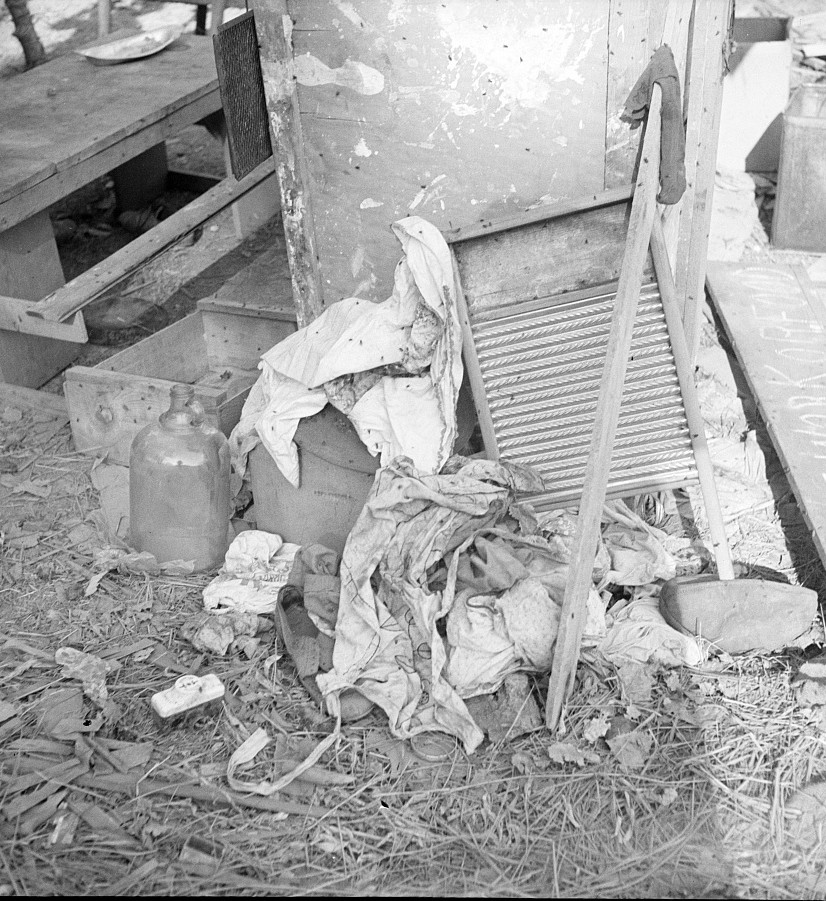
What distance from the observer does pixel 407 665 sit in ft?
10.1

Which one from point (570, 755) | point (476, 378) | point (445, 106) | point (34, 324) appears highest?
point (445, 106)

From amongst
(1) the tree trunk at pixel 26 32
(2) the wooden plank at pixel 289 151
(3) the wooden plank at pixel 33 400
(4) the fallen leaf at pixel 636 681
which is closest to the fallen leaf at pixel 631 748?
(4) the fallen leaf at pixel 636 681

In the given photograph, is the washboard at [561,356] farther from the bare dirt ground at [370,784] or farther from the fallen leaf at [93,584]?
the fallen leaf at [93,584]

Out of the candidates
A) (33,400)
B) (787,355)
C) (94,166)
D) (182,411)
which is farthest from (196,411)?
(787,355)

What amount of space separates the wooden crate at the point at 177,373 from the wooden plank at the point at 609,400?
1716 mm

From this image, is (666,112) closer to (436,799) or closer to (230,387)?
(436,799)

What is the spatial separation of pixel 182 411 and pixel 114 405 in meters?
0.67

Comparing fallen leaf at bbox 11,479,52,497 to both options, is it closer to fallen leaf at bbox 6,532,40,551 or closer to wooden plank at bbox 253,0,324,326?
fallen leaf at bbox 6,532,40,551

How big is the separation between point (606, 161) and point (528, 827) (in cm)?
216

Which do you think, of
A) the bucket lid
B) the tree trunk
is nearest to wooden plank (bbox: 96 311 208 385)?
the bucket lid

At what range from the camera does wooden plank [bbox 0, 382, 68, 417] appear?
15.3 ft

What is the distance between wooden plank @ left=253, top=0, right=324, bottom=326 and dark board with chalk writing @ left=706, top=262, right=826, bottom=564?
1.93 meters

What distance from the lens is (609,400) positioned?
269 centimetres

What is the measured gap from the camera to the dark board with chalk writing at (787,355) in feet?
12.6
